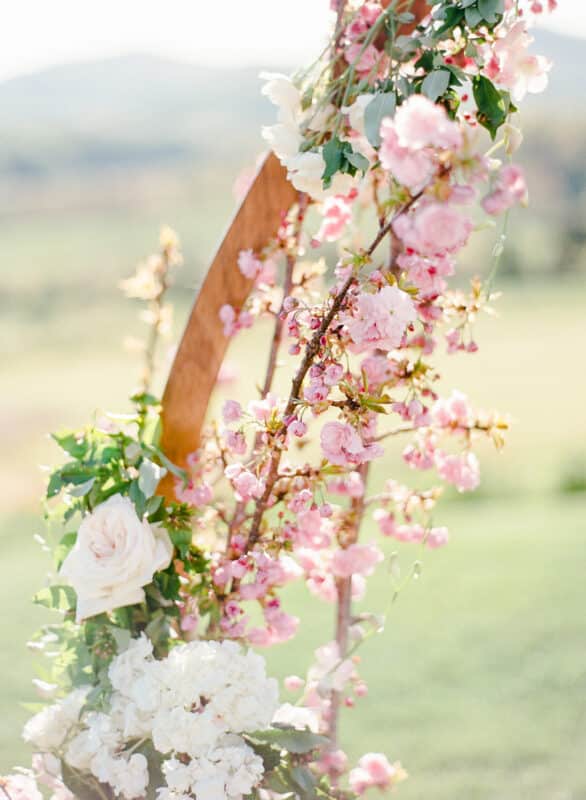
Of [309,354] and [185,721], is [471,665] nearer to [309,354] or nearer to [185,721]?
[185,721]

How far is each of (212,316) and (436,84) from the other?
0.37 m

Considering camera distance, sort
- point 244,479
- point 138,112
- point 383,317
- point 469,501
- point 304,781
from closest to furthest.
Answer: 1. point 383,317
2. point 244,479
3. point 304,781
4. point 469,501
5. point 138,112

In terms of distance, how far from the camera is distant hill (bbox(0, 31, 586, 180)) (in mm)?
27719

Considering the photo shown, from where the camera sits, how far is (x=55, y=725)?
1.01 meters

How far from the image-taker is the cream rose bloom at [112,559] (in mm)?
973

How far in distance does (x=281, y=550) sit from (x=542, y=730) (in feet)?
2.69

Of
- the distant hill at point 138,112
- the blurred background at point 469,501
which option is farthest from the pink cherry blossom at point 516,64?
the distant hill at point 138,112

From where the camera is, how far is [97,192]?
2109cm

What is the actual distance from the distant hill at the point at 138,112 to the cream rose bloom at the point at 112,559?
20.3 meters

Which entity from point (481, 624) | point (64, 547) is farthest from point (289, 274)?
point (481, 624)

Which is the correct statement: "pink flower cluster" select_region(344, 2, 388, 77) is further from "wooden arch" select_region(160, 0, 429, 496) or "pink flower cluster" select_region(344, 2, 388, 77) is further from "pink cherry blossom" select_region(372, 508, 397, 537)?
"pink cherry blossom" select_region(372, 508, 397, 537)

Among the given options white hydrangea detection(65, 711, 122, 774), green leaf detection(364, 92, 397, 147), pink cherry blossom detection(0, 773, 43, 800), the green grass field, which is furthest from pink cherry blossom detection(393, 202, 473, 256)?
the green grass field

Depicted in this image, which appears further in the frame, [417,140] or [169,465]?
[169,465]

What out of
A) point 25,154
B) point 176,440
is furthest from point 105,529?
point 25,154
